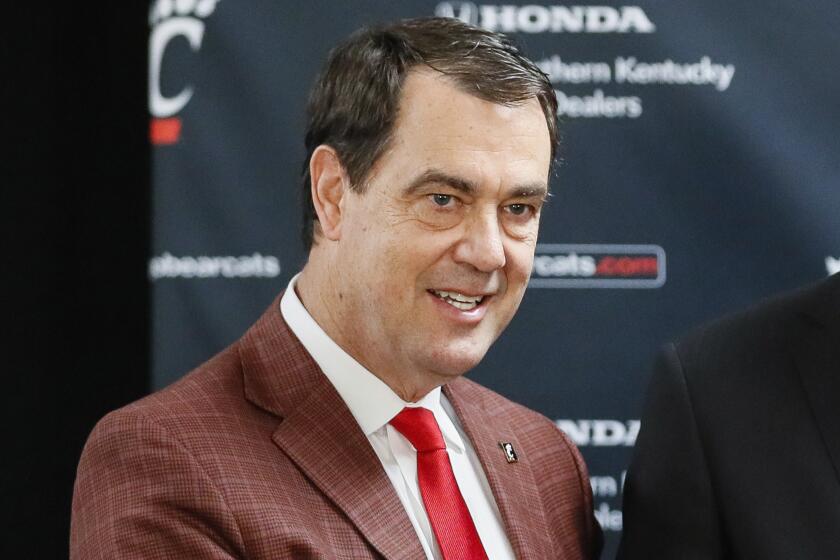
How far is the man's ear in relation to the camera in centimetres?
236

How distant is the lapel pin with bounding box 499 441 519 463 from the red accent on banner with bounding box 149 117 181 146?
1.43m

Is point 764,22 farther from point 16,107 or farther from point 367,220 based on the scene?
point 16,107

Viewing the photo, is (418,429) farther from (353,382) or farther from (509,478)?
(509,478)

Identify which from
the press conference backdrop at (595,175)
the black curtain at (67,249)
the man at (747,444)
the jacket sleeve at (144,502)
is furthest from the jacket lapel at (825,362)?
the black curtain at (67,249)

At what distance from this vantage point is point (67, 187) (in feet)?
12.2

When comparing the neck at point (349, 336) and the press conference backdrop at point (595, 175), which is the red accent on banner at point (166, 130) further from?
the neck at point (349, 336)

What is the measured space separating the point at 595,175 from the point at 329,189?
53.0 inches

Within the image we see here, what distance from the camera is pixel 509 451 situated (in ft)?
8.71

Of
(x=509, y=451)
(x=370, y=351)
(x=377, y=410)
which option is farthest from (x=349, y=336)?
(x=509, y=451)

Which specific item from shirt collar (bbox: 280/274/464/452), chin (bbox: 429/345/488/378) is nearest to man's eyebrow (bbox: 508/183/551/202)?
chin (bbox: 429/345/488/378)

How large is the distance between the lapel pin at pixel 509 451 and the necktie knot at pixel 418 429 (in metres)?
0.25

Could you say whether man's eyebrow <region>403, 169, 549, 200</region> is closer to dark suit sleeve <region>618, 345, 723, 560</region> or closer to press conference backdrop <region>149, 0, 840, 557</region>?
dark suit sleeve <region>618, 345, 723, 560</region>

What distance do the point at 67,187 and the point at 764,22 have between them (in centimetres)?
208

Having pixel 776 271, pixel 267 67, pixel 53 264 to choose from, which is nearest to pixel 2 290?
pixel 53 264
